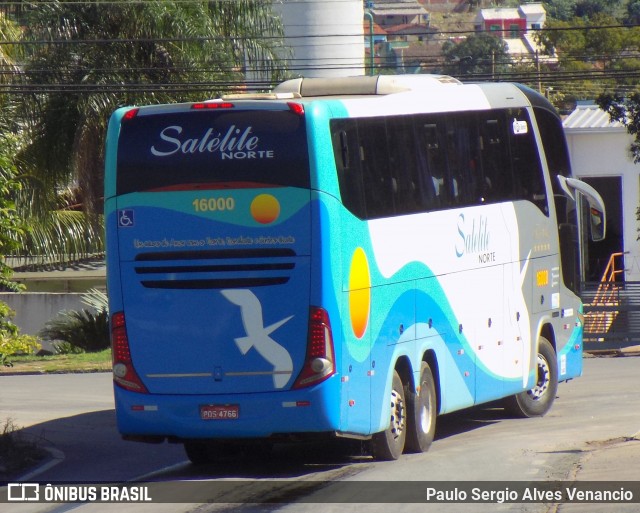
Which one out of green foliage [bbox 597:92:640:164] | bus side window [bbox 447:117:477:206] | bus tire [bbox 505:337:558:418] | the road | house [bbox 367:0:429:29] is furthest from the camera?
house [bbox 367:0:429:29]

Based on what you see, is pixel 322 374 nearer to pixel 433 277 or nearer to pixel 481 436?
pixel 433 277

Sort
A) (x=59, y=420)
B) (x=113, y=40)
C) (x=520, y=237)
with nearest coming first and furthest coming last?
(x=520, y=237) < (x=59, y=420) < (x=113, y=40)

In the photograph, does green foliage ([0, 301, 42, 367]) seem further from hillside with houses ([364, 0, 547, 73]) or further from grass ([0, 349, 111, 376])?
hillside with houses ([364, 0, 547, 73])

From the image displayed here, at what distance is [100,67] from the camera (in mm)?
26844

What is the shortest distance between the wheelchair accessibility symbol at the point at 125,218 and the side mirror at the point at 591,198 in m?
7.13

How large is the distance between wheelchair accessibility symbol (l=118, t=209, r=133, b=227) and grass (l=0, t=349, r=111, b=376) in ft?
43.3

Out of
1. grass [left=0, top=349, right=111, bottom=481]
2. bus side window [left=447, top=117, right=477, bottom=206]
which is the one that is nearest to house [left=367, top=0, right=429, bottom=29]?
grass [left=0, top=349, right=111, bottom=481]

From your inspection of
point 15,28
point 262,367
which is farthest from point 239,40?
point 262,367

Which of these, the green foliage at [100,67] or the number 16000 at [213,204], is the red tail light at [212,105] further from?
the green foliage at [100,67]

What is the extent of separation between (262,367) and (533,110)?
664 centimetres

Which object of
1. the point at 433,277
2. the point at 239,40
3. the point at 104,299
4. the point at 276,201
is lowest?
→ the point at 104,299

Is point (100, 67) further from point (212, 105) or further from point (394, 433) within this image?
point (394, 433)

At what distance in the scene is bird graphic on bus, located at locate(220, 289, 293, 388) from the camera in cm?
1084

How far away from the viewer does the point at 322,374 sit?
1075cm
